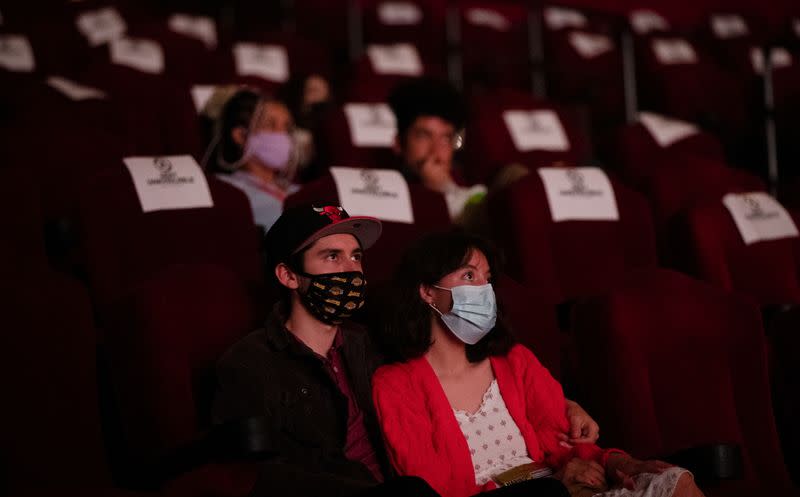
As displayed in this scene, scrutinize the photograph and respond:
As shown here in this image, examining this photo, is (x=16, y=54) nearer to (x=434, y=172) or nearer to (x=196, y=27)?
(x=196, y=27)

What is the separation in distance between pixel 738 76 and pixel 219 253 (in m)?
3.63

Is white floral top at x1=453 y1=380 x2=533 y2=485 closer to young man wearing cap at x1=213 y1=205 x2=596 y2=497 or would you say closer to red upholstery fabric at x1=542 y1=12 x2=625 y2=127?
young man wearing cap at x1=213 y1=205 x2=596 y2=497

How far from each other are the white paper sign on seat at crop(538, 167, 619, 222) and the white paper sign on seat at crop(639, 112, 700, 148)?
A: 1.30 meters

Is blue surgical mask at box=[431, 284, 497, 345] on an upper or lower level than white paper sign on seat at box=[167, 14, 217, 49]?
lower

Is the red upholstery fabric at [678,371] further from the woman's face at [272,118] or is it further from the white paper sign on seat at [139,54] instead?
the white paper sign on seat at [139,54]

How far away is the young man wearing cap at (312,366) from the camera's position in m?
1.55

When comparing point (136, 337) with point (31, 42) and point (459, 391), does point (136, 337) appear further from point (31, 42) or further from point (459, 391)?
point (31, 42)

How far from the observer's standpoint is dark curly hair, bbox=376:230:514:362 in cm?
179

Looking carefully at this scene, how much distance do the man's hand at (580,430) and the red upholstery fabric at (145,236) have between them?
74cm

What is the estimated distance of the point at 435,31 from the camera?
5.34m

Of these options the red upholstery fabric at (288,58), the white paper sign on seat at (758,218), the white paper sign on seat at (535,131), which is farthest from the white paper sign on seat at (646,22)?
the white paper sign on seat at (758,218)

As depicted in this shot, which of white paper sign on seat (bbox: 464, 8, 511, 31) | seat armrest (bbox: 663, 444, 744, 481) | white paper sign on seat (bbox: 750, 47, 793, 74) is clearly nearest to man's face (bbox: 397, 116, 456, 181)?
seat armrest (bbox: 663, 444, 744, 481)

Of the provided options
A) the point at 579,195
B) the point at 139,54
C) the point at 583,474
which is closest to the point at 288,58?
the point at 139,54

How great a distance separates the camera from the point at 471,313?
176 cm
